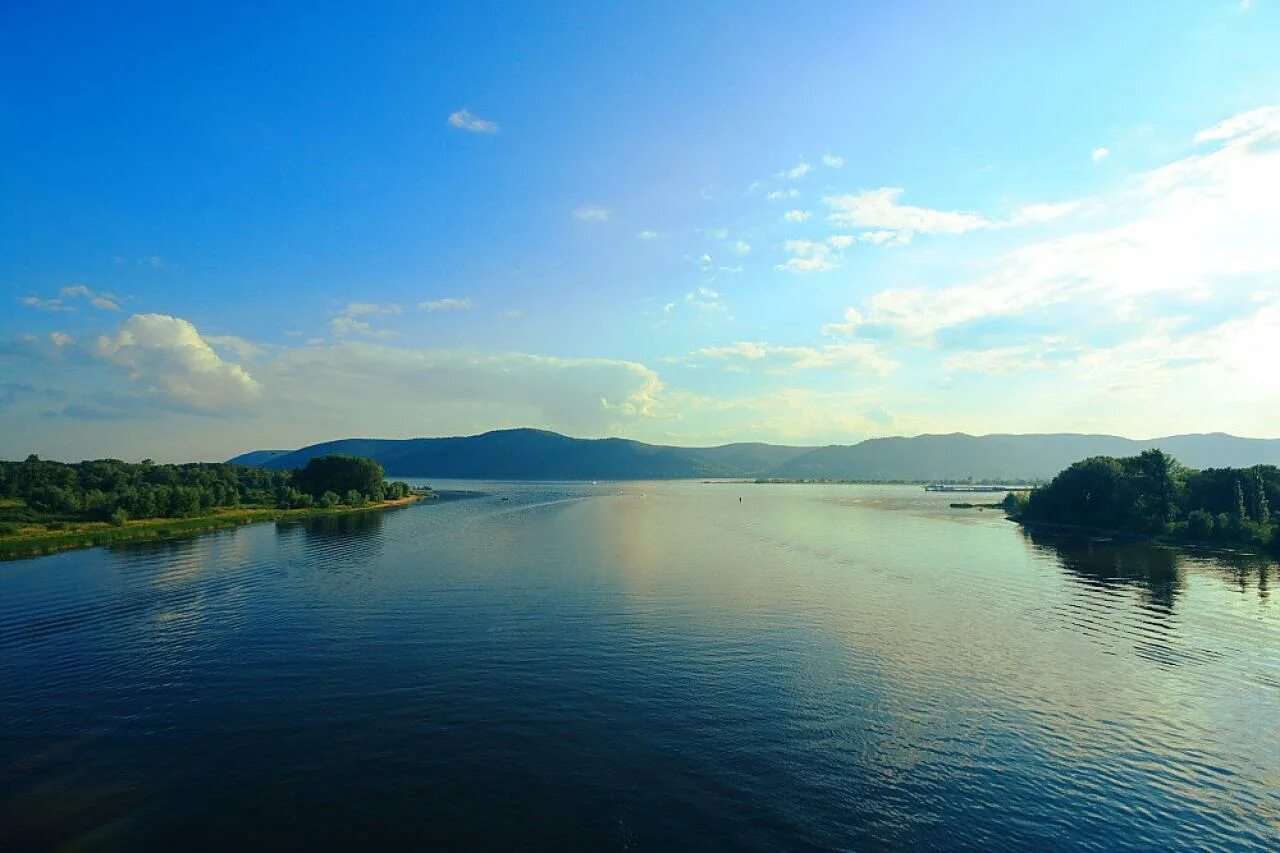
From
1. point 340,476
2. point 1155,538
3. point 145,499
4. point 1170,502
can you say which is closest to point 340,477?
point 340,476

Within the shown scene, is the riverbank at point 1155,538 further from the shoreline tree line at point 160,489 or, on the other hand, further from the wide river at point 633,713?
the shoreline tree line at point 160,489

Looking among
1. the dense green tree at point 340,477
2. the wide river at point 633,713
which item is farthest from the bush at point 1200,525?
the dense green tree at point 340,477

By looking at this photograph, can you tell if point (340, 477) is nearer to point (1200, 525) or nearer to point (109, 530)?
point (109, 530)

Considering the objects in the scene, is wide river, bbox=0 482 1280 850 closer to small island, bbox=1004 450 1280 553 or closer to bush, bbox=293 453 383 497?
small island, bbox=1004 450 1280 553

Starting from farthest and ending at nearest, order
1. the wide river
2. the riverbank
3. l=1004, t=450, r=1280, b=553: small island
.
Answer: l=1004, t=450, r=1280, b=553: small island → the riverbank → the wide river

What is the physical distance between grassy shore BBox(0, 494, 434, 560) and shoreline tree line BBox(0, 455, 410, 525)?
4.39m

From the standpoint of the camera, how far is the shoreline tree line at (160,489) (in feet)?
347

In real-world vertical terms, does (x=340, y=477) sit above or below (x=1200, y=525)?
above

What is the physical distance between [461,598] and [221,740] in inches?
1054

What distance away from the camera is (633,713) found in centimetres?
2841

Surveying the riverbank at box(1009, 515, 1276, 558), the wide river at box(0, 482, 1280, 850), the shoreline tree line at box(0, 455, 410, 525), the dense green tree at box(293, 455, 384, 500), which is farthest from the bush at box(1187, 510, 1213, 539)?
the dense green tree at box(293, 455, 384, 500)

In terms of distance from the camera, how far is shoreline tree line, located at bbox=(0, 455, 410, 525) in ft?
347

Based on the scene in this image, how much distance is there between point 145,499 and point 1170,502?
177363mm

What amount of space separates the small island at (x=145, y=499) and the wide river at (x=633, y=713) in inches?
1240
